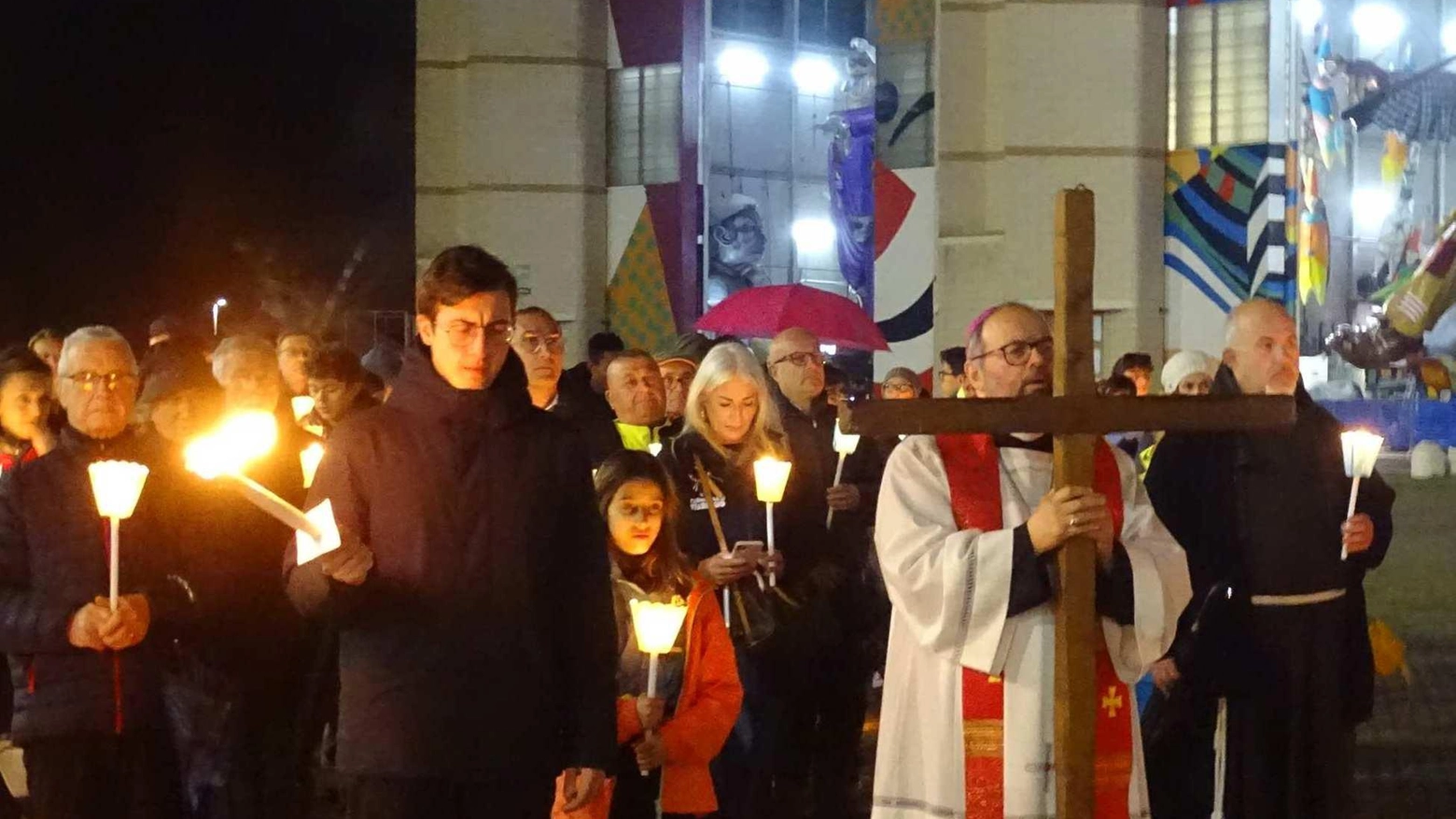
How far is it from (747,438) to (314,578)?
3093mm

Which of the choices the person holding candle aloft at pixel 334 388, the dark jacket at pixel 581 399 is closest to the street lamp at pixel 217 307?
the dark jacket at pixel 581 399

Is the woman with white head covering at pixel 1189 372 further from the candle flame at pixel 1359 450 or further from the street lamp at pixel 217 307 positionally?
the street lamp at pixel 217 307

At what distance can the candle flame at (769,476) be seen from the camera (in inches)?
247

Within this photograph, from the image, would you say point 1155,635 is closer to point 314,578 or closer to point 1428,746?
point 314,578

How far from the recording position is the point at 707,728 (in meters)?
5.48

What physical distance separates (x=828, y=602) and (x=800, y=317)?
5.10 meters

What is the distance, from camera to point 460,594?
3.82 m

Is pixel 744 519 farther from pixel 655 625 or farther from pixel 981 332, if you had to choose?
pixel 981 332

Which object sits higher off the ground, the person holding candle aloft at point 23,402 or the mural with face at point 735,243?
the mural with face at point 735,243

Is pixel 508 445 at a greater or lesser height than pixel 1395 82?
lesser

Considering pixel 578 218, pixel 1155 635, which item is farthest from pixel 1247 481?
pixel 578 218

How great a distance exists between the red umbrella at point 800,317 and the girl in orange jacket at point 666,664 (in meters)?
5.95

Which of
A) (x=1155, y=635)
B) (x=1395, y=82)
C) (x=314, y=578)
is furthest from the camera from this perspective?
(x=1395, y=82)

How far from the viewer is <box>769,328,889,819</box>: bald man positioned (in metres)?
6.91
